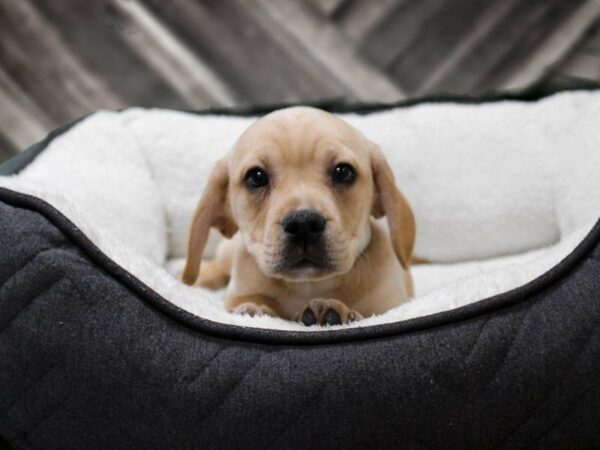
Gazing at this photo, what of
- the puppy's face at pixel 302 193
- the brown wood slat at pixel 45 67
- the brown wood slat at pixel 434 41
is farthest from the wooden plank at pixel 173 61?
the puppy's face at pixel 302 193

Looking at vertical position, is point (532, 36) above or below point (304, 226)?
below

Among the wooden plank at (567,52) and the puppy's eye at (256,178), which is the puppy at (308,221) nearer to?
the puppy's eye at (256,178)

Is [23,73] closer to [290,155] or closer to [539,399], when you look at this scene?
[290,155]

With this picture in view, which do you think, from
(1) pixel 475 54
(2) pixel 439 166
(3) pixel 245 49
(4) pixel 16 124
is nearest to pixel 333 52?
(3) pixel 245 49

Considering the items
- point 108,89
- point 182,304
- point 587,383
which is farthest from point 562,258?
point 108,89

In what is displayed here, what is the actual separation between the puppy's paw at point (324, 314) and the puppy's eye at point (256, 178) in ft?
1.07

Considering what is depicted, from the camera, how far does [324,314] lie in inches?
54.9

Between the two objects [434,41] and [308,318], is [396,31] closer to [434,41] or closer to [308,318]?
[434,41]

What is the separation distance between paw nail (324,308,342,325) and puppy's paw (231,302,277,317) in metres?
0.16

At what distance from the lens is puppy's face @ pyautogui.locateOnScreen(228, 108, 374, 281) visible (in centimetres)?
141

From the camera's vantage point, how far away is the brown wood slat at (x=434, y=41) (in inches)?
116

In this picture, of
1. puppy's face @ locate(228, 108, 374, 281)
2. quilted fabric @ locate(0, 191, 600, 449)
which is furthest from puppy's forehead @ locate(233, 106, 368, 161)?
quilted fabric @ locate(0, 191, 600, 449)

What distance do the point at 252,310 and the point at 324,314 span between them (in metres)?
0.19

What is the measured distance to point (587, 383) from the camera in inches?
45.5
